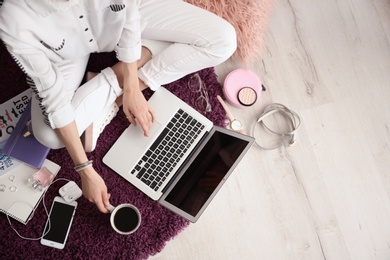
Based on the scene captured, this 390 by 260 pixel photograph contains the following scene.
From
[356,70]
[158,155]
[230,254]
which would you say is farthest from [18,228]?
[356,70]

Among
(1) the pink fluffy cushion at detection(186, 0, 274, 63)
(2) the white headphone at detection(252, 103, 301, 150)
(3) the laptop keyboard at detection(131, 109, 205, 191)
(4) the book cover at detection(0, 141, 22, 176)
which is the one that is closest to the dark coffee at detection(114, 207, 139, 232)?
(3) the laptop keyboard at detection(131, 109, 205, 191)

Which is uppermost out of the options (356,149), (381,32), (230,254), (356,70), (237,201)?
(381,32)

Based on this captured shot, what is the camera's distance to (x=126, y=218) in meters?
1.25

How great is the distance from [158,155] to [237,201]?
1.12ft

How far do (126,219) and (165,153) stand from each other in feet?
0.79

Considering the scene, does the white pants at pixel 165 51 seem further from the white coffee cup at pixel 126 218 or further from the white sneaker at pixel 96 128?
the white coffee cup at pixel 126 218

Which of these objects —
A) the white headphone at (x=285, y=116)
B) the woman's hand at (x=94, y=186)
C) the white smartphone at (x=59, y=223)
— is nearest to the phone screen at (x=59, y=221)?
the white smartphone at (x=59, y=223)

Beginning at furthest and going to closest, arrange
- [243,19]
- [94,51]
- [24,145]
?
[243,19] < [24,145] < [94,51]

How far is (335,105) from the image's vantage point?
4.95ft

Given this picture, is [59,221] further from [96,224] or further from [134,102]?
[134,102]

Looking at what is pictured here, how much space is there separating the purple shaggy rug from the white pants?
0.45ft

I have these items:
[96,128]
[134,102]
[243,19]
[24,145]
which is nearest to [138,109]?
[134,102]

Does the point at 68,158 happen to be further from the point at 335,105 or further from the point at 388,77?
the point at 388,77

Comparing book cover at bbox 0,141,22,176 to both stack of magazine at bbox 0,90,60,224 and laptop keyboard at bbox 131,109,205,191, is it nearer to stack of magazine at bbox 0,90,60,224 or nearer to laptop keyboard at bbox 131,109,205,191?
stack of magazine at bbox 0,90,60,224
